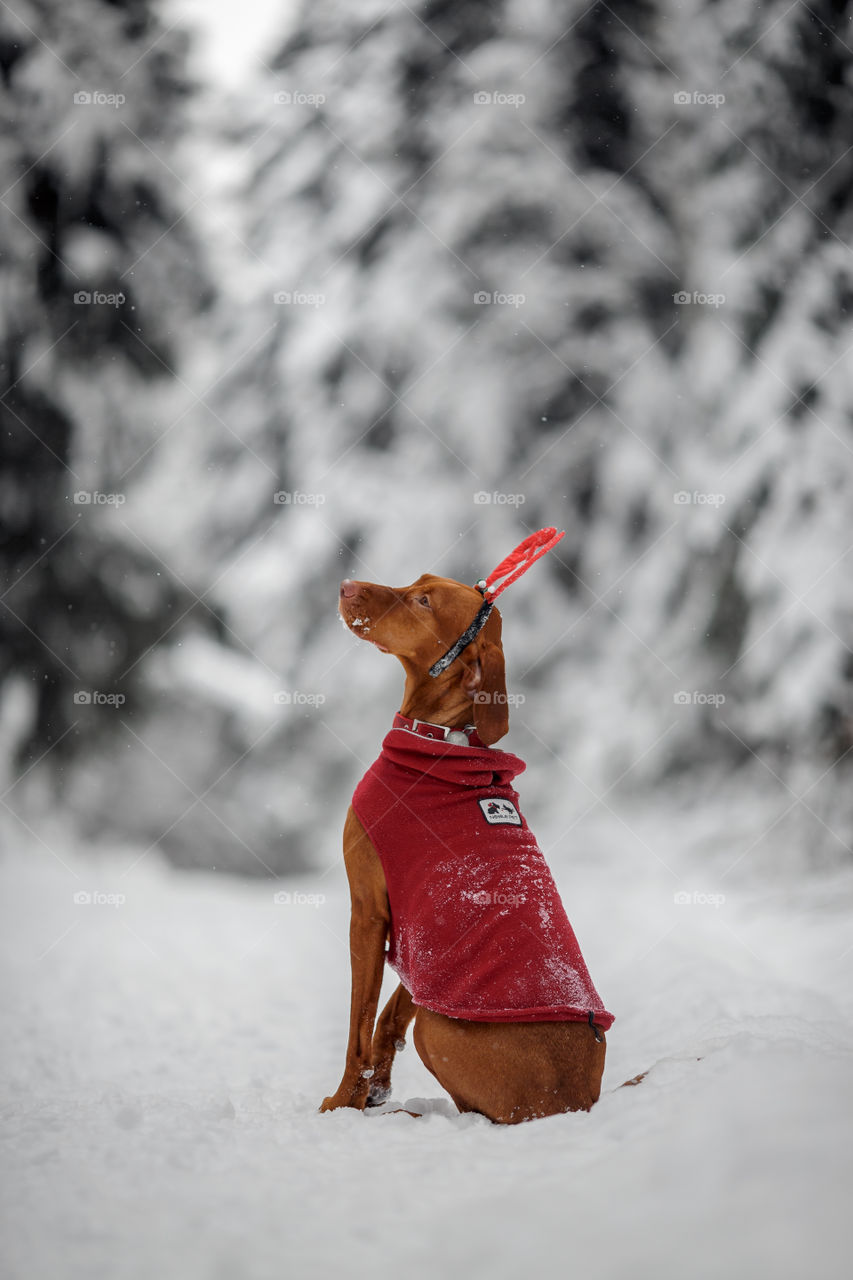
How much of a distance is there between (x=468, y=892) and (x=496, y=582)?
3.17ft

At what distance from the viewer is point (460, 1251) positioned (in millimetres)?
1429

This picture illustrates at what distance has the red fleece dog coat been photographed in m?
2.18

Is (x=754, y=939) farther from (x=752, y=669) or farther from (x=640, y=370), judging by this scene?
(x=640, y=370)

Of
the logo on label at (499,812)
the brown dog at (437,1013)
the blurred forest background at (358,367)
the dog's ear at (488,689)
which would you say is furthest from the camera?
the blurred forest background at (358,367)

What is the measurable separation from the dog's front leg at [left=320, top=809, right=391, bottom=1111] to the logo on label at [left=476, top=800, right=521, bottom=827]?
32 cm

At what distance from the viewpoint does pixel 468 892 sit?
89.7 inches

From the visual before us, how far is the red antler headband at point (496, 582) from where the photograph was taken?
262 centimetres

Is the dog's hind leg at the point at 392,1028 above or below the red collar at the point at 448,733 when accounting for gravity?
below

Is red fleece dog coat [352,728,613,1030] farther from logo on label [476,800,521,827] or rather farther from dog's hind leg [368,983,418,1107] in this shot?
dog's hind leg [368,983,418,1107]

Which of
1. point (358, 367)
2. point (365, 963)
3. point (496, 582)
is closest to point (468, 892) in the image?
point (365, 963)

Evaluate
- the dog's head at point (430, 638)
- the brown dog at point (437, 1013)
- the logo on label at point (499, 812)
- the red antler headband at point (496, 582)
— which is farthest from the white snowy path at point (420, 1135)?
the red antler headband at point (496, 582)

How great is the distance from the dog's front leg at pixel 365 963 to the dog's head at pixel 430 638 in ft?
1.51

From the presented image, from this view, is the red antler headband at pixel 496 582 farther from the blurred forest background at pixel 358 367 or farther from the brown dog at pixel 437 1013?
the blurred forest background at pixel 358 367

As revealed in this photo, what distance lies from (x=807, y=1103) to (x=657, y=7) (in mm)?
5927
